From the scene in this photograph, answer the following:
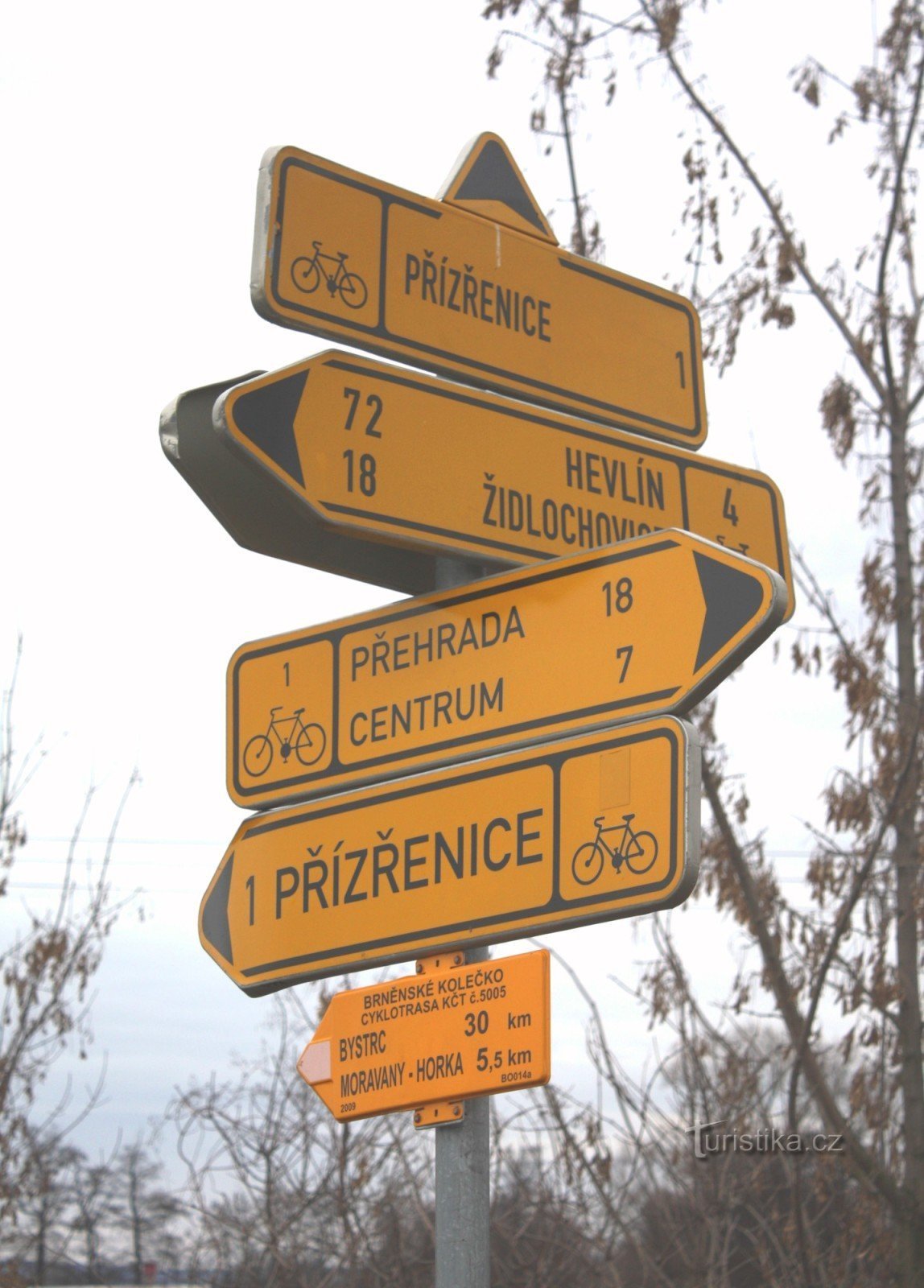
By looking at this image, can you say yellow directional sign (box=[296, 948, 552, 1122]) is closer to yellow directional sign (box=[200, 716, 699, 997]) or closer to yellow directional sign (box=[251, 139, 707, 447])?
yellow directional sign (box=[200, 716, 699, 997])

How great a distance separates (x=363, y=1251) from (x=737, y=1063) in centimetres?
174

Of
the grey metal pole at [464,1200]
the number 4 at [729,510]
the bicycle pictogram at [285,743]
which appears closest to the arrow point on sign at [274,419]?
the bicycle pictogram at [285,743]

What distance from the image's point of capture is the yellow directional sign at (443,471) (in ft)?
9.07

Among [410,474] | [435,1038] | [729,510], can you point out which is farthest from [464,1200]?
[729,510]

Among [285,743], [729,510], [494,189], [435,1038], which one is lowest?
[435,1038]

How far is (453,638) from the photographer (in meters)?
2.91

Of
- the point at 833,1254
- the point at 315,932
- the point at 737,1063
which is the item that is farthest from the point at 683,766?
the point at 833,1254

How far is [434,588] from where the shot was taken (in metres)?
3.14

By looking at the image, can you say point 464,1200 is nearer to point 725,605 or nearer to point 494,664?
point 494,664

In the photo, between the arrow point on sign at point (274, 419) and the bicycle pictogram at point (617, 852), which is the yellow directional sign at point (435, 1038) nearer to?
the bicycle pictogram at point (617, 852)

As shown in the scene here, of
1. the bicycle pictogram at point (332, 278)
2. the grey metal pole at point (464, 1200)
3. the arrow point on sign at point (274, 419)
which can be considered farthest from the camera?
the bicycle pictogram at point (332, 278)

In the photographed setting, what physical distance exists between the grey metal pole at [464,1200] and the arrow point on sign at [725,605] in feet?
2.73

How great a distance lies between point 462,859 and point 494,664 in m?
0.35

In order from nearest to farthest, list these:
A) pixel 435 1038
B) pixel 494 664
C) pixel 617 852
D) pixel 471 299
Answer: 1. pixel 617 852
2. pixel 435 1038
3. pixel 494 664
4. pixel 471 299
